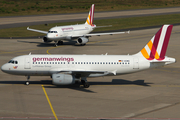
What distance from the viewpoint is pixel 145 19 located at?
4963 inches

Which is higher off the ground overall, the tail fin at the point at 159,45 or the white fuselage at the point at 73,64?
the tail fin at the point at 159,45

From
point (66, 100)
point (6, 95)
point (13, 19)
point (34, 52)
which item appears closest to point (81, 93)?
point (66, 100)

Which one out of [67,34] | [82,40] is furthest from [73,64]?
[67,34]

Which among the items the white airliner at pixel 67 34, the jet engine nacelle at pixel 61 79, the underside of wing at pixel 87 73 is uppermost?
the white airliner at pixel 67 34

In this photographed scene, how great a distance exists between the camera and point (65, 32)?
7388 centimetres

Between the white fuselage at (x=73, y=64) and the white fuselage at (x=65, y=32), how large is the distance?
32.7m

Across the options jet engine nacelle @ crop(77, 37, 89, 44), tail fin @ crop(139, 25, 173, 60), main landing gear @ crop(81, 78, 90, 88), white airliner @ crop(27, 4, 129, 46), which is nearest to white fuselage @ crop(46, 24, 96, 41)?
white airliner @ crop(27, 4, 129, 46)

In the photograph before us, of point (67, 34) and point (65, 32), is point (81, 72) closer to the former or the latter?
point (65, 32)

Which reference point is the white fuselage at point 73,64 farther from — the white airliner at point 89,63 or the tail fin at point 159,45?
the tail fin at point 159,45

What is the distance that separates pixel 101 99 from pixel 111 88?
533 cm

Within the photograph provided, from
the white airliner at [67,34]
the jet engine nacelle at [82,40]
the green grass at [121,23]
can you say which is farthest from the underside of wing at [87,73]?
the green grass at [121,23]

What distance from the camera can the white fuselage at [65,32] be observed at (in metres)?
72.1

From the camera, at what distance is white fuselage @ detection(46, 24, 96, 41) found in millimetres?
72081

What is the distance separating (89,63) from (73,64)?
2.19m
